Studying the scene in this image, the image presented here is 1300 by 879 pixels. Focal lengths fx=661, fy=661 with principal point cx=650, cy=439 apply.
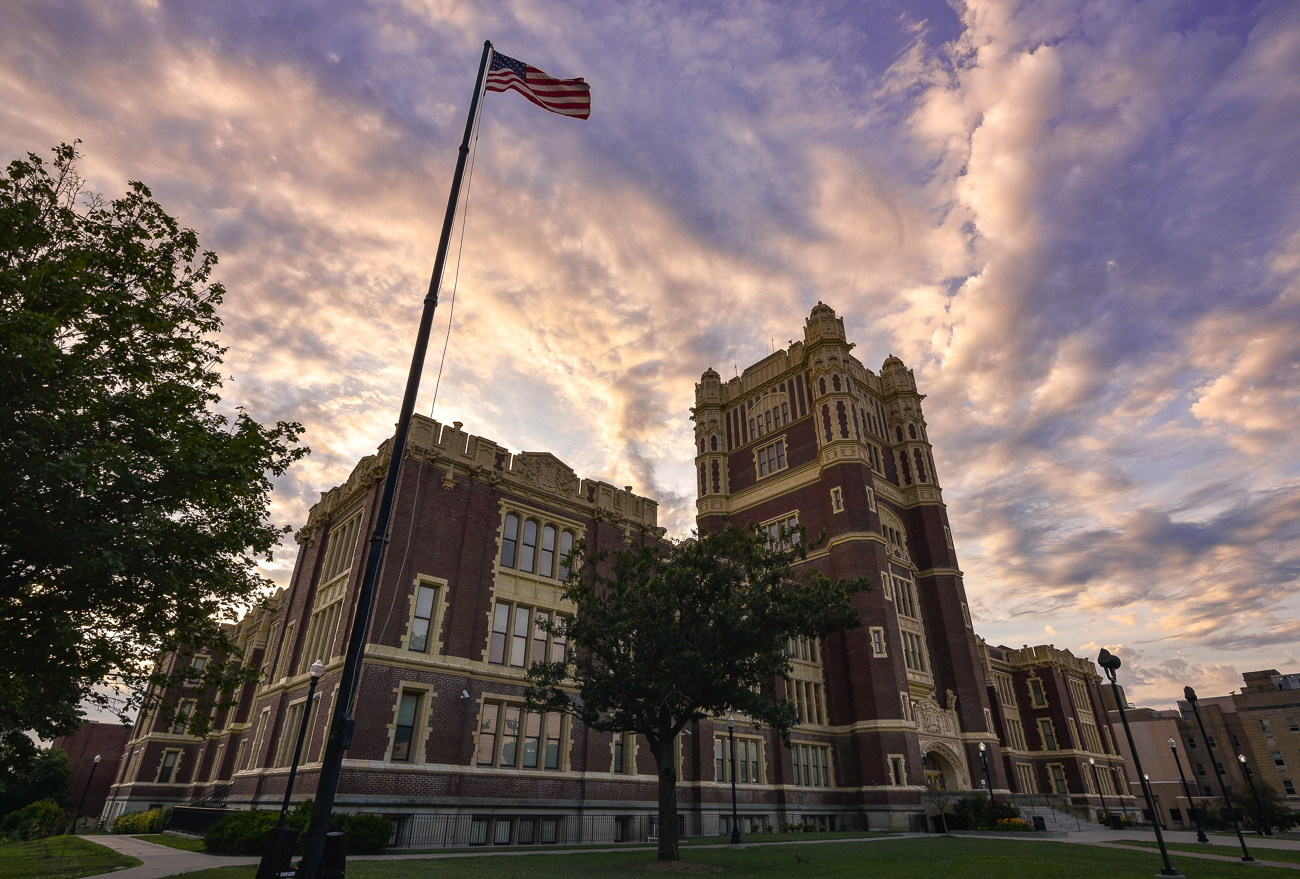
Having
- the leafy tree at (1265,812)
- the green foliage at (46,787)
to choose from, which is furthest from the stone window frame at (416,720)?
the leafy tree at (1265,812)

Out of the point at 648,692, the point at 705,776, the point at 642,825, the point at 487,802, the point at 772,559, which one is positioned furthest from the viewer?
the point at 705,776

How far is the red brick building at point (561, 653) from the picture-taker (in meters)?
25.2

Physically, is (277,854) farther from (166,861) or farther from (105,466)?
(166,861)

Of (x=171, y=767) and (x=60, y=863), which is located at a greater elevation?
(x=171, y=767)

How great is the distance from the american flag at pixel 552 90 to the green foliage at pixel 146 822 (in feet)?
127

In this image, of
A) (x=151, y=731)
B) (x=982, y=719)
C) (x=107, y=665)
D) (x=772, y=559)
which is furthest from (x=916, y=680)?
(x=151, y=731)

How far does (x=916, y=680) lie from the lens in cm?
4428

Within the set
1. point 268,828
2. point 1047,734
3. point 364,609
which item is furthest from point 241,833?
point 1047,734

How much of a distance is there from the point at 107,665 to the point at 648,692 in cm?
1338

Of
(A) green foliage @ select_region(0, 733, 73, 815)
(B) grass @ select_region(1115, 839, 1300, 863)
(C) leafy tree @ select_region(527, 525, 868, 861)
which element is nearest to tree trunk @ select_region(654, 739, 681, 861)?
(C) leafy tree @ select_region(527, 525, 868, 861)

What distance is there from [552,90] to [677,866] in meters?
20.4

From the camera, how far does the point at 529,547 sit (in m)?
30.8

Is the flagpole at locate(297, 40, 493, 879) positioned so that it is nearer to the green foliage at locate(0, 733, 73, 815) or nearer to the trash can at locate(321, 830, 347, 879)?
the trash can at locate(321, 830, 347, 879)

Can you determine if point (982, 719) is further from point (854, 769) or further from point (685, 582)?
point (685, 582)
